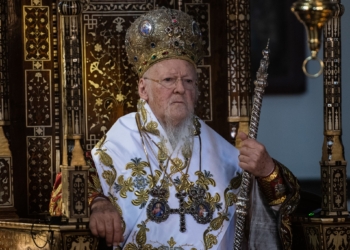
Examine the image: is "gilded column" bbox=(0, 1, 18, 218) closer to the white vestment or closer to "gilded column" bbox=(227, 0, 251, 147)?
the white vestment

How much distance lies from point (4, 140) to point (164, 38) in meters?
1.04

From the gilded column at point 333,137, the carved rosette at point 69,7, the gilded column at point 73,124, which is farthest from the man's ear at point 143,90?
the gilded column at point 333,137

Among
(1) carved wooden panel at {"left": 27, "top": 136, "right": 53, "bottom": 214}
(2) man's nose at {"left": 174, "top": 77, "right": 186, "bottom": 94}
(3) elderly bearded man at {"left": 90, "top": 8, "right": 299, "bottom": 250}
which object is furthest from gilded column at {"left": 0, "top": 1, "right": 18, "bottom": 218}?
(2) man's nose at {"left": 174, "top": 77, "right": 186, "bottom": 94}

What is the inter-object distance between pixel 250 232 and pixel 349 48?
131 inches

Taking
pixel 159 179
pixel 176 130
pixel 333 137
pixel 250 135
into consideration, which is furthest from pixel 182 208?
pixel 333 137

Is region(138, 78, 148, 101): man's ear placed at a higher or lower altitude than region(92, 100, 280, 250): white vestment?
higher

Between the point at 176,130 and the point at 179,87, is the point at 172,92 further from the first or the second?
the point at 176,130

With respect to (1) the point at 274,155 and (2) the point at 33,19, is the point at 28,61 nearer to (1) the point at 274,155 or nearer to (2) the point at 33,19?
(2) the point at 33,19

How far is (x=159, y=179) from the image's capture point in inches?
251

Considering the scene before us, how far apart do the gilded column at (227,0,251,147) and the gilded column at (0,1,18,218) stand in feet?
4.03

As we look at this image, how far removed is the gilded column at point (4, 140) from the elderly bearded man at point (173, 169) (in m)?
0.58

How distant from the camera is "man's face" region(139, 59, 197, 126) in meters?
6.36

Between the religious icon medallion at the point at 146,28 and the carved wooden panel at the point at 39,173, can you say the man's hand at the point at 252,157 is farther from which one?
the carved wooden panel at the point at 39,173

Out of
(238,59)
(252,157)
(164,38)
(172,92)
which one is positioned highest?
(164,38)
